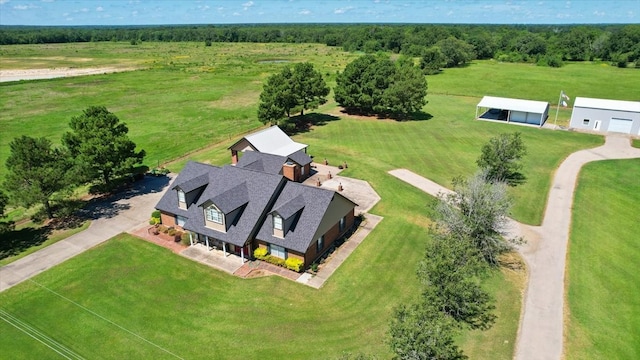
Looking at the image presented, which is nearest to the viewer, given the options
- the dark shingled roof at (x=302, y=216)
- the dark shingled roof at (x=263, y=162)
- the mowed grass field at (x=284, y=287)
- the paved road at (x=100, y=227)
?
the mowed grass field at (x=284, y=287)

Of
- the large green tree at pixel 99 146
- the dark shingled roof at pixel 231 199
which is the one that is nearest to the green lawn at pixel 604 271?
the dark shingled roof at pixel 231 199

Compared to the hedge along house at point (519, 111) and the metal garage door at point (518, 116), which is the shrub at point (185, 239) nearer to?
the hedge along house at point (519, 111)

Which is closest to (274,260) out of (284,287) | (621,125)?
(284,287)

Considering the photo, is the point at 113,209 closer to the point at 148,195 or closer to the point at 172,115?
the point at 148,195

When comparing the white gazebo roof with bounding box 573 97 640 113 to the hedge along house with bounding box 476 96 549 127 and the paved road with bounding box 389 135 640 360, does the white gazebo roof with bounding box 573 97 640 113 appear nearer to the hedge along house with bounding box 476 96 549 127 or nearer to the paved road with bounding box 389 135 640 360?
the hedge along house with bounding box 476 96 549 127

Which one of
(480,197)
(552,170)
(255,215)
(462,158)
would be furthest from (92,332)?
(552,170)

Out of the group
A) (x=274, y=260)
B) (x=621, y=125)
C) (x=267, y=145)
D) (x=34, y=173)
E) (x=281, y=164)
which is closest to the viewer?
(x=274, y=260)

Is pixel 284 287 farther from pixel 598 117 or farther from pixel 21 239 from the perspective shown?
pixel 598 117
